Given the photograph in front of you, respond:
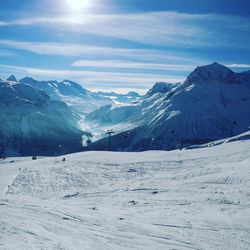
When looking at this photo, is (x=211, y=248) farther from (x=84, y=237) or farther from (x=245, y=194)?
(x=245, y=194)

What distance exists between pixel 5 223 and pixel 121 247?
25.0 ft

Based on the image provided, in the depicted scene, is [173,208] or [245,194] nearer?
[173,208]

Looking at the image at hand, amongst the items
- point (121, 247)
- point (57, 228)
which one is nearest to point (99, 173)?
point (57, 228)

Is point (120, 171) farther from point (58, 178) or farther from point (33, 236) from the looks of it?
point (33, 236)

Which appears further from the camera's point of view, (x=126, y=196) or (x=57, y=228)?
(x=126, y=196)

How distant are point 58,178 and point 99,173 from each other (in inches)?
227

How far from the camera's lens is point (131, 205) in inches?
1319

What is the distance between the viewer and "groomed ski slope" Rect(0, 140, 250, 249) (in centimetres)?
2109

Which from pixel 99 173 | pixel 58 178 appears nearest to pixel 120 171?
pixel 99 173

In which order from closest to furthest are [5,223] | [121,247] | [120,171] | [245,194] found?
[121,247] < [5,223] < [245,194] < [120,171]

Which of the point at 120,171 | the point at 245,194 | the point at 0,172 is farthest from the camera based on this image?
the point at 0,172

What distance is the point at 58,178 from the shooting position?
49.8m

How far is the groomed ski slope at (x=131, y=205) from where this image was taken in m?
21.1

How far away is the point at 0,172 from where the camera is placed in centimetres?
5950
